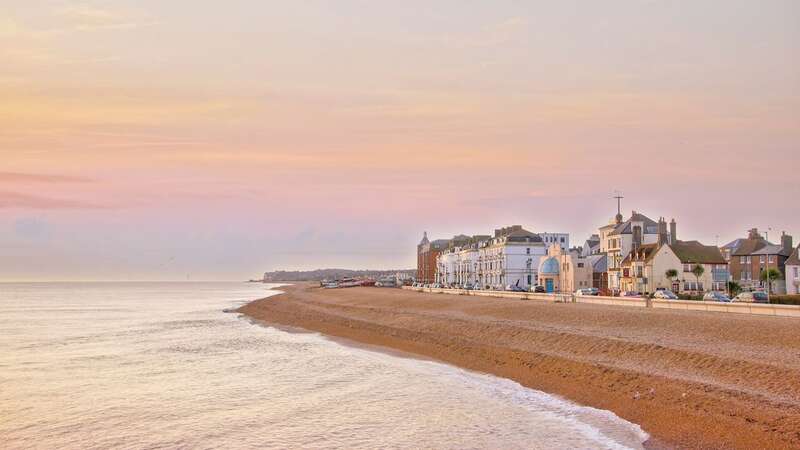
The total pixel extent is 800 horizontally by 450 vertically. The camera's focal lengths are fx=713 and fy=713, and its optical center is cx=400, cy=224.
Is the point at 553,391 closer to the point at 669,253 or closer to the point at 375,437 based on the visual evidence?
the point at 375,437

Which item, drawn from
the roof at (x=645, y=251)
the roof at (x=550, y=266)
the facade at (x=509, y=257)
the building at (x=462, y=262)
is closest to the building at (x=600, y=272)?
the roof at (x=550, y=266)

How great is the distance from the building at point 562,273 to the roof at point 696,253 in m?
18.5

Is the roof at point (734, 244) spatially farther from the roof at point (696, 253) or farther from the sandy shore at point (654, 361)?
the sandy shore at point (654, 361)

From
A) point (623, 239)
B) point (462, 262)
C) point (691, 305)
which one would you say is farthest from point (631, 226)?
point (462, 262)

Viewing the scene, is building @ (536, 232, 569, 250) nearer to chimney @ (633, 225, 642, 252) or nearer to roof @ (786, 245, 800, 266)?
chimney @ (633, 225, 642, 252)

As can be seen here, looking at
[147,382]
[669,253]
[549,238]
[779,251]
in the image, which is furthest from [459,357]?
[549,238]

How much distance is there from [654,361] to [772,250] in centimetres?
9723

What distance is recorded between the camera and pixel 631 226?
10681cm

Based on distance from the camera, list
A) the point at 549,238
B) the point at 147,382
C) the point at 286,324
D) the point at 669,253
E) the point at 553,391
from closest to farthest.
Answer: the point at 553,391 < the point at 147,382 < the point at 286,324 < the point at 669,253 < the point at 549,238

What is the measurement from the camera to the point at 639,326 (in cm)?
3869

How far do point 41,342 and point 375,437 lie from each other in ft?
131

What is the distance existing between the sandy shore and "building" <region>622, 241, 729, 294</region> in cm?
4370

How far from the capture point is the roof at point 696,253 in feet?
298

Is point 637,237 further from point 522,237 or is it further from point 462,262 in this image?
point 462,262
